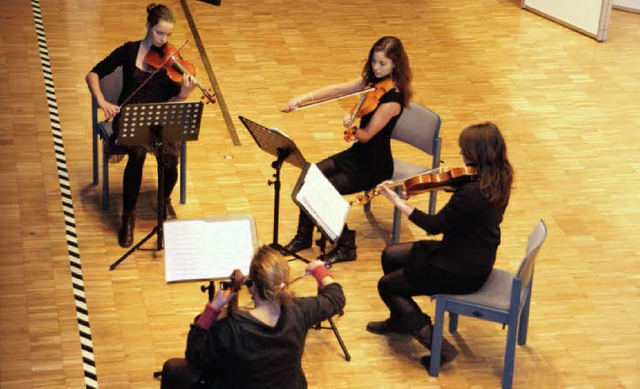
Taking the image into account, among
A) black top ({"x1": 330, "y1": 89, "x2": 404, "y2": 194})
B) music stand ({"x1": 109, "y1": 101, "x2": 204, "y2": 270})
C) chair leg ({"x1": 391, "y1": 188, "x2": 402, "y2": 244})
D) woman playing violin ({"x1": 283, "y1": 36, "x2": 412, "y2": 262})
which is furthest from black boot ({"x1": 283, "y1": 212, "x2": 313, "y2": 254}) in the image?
music stand ({"x1": 109, "y1": 101, "x2": 204, "y2": 270})

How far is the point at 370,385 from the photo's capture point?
210 inches

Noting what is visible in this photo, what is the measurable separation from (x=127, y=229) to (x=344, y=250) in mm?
1258

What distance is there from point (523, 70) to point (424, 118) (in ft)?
9.61

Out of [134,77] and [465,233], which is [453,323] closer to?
[465,233]

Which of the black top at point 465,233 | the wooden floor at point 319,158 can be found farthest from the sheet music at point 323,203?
the wooden floor at point 319,158

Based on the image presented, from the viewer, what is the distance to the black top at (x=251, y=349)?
4.22 meters

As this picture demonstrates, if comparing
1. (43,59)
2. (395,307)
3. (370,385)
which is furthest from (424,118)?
(43,59)

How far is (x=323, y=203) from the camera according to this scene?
5344 millimetres

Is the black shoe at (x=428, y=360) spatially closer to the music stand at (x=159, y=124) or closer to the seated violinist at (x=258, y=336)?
the seated violinist at (x=258, y=336)

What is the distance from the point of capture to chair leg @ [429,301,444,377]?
530 centimetres

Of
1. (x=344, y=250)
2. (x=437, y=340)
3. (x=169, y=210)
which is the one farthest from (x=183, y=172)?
(x=437, y=340)

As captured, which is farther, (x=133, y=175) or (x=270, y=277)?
(x=133, y=175)

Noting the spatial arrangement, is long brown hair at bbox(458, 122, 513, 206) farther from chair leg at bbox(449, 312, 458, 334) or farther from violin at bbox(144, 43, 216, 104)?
violin at bbox(144, 43, 216, 104)

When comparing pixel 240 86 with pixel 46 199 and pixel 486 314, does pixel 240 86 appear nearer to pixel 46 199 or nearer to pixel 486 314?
pixel 46 199
